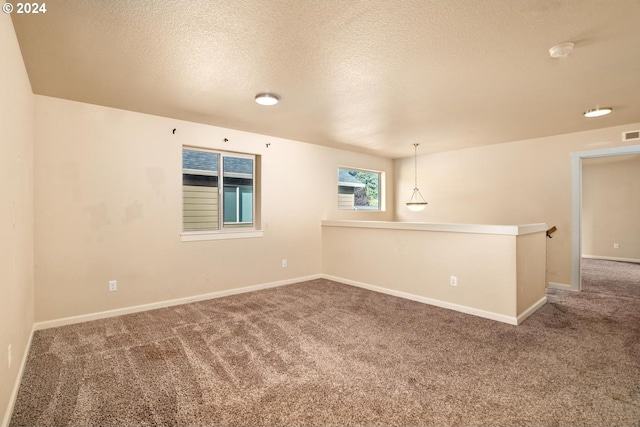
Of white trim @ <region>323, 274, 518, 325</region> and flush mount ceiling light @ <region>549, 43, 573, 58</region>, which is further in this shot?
white trim @ <region>323, 274, 518, 325</region>

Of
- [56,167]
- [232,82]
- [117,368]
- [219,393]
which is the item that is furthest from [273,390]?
[56,167]

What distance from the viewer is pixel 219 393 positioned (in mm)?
2043

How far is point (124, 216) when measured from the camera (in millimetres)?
3637

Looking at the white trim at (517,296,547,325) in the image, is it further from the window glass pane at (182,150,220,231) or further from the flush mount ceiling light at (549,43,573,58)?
the window glass pane at (182,150,220,231)

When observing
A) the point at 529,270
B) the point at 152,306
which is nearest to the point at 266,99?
the point at 152,306

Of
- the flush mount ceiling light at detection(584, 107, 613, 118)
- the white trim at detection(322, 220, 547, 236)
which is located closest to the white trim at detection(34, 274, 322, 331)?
the white trim at detection(322, 220, 547, 236)

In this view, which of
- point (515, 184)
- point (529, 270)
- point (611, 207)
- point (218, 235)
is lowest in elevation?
point (529, 270)

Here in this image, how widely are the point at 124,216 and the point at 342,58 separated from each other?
3.05 metres

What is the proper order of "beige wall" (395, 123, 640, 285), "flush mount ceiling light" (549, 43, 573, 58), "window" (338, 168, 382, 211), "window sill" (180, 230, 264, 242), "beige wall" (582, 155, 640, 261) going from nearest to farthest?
"flush mount ceiling light" (549, 43, 573, 58), "window sill" (180, 230, 264, 242), "beige wall" (395, 123, 640, 285), "window" (338, 168, 382, 211), "beige wall" (582, 155, 640, 261)

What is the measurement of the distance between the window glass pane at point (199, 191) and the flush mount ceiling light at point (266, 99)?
155 centimetres

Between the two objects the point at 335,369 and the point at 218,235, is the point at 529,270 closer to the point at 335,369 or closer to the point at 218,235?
the point at 335,369

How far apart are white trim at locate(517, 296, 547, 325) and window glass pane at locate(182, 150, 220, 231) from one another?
3.98 meters

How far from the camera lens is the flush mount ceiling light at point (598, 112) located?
11.7ft

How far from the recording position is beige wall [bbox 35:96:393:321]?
3.22m
